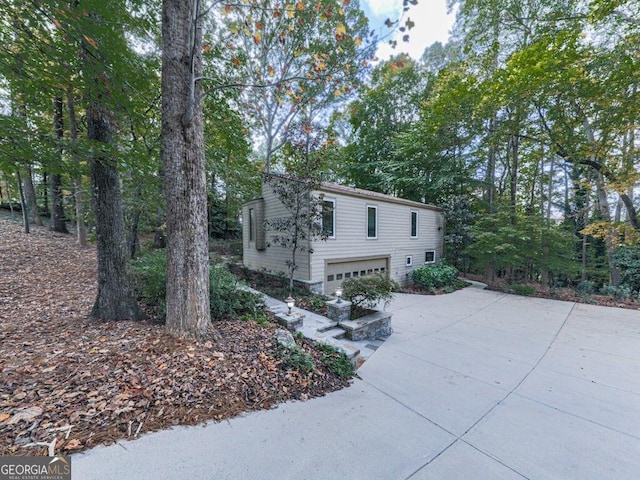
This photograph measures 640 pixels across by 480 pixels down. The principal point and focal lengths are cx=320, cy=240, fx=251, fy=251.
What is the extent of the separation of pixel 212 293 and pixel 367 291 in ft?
9.94

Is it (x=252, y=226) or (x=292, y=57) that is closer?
(x=292, y=57)

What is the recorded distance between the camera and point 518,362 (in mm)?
3988

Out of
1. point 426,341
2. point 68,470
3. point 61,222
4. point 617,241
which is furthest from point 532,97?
point 61,222

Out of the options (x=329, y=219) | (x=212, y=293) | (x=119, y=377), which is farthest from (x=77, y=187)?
(x=119, y=377)

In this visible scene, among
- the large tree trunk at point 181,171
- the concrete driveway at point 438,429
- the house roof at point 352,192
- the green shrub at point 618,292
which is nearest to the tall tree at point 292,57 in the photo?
the large tree trunk at point 181,171

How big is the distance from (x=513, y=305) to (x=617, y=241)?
3.68 metres

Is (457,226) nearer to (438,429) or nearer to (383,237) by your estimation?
(383,237)

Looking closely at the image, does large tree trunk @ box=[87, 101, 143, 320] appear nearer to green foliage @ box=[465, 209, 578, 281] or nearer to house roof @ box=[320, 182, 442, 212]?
house roof @ box=[320, 182, 442, 212]

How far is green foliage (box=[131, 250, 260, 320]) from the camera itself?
409 centimetres

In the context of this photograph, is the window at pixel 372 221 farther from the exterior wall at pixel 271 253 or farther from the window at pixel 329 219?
the exterior wall at pixel 271 253

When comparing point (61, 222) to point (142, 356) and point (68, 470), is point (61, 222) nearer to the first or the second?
point (142, 356)

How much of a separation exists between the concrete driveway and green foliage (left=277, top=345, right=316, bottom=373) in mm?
445

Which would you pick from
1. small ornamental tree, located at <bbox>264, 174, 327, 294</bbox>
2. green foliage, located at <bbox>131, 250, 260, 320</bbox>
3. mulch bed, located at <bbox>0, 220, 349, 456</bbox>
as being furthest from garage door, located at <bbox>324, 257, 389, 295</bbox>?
mulch bed, located at <bbox>0, 220, 349, 456</bbox>

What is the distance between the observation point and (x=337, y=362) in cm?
338
